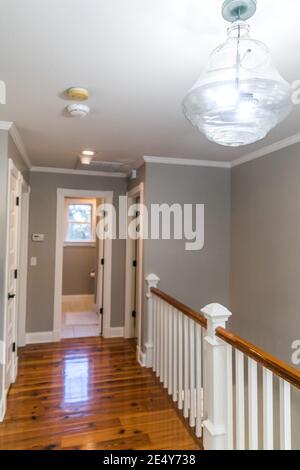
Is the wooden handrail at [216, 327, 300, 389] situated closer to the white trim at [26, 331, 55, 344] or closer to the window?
the white trim at [26, 331, 55, 344]

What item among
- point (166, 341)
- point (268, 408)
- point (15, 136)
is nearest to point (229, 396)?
point (268, 408)

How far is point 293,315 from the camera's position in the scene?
115 inches

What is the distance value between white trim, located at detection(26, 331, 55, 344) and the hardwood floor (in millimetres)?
325

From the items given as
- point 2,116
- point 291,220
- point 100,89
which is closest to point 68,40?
point 100,89

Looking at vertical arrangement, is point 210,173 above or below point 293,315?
above

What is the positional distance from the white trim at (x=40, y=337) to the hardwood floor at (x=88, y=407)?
32cm

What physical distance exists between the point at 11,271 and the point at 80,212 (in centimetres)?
414

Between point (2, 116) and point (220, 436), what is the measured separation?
2.79m

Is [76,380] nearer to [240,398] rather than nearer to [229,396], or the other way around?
[229,396]

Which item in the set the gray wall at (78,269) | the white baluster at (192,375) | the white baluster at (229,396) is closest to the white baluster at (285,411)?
the white baluster at (229,396)

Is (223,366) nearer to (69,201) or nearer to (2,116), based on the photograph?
(2,116)

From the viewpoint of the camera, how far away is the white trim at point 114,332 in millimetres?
4660

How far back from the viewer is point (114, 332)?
4.70 m

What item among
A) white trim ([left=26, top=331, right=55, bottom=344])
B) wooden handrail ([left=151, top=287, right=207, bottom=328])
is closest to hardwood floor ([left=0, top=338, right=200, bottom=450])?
white trim ([left=26, top=331, right=55, bottom=344])
